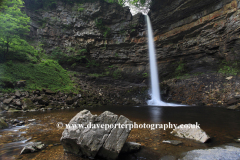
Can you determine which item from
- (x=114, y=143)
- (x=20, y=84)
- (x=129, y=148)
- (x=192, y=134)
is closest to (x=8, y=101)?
(x=20, y=84)

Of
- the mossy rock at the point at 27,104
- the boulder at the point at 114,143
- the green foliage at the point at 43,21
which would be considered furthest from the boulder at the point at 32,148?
the green foliage at the point at 43,21

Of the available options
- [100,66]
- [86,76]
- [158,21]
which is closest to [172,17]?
[158,21]

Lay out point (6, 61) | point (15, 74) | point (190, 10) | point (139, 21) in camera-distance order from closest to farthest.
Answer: point (15, 74)
point (6, 61)
point (190, 10)
point (139, 21)

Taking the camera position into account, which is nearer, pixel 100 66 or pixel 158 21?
pixel 158 21

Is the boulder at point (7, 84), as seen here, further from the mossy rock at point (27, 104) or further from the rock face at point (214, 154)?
the rock face at point (214, 154)

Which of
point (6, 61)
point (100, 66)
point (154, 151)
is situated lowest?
point (154, 151)

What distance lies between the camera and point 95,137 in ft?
9.60

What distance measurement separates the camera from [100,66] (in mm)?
26469

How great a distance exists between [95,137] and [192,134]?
3.03 m

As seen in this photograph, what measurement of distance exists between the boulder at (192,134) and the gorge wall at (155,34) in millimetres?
12583

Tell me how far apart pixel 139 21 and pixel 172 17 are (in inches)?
247

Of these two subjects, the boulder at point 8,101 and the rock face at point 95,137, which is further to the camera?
the boulder at point 8,101

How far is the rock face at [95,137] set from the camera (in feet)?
9.18

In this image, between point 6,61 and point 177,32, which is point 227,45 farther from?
point 6,61
